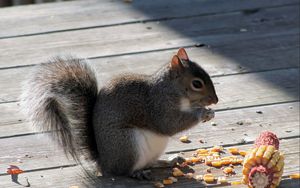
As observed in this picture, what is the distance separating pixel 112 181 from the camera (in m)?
2.41

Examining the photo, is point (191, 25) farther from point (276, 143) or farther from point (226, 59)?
point (276, 143)

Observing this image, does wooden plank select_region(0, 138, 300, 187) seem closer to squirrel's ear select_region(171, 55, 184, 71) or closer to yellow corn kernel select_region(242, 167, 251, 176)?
yellow corn kernel select_region(242, 167, 251, 176)

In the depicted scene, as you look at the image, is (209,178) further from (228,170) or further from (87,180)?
(87,180)

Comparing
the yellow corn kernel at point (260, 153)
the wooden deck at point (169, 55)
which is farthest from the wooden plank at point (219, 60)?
the yellow corn kernel at point (260, 153)

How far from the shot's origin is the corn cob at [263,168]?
2.29 meters

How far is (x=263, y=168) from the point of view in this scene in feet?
7.55

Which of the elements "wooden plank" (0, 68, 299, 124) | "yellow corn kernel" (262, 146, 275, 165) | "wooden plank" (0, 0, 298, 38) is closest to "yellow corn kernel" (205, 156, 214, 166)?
"yellow corn kernel" (262, 146, 275, 165)

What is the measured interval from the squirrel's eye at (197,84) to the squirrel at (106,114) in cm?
7

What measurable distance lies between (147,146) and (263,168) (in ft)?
1.09

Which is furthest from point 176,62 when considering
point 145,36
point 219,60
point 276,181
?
point 145,36

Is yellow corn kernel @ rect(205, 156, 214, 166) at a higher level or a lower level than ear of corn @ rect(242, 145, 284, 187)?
lower

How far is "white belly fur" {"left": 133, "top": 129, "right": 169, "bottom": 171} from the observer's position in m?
2.41

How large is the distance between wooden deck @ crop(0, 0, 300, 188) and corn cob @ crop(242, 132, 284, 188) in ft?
0.31

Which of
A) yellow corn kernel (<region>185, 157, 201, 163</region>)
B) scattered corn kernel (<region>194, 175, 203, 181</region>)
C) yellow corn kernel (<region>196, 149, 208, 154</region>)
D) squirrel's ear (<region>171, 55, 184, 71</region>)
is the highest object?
squirrel's ear (<region>171, 55, 184, 71</region>)
